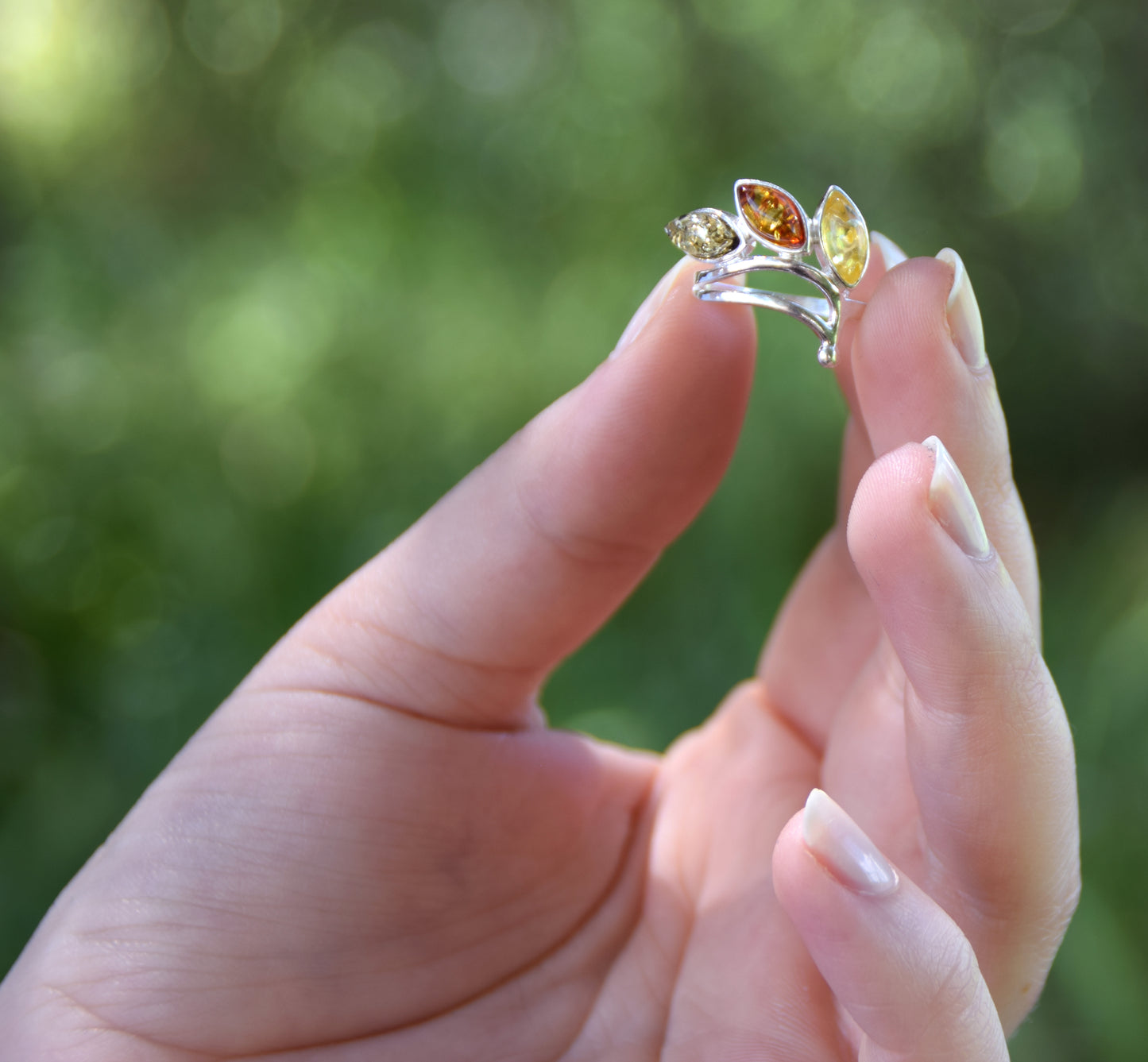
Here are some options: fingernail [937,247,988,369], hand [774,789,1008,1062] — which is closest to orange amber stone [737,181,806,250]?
fingernail [937,247,988,369]

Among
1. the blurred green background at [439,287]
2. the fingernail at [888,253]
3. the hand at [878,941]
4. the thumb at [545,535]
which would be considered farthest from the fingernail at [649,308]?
the blurred green background at [439,287]

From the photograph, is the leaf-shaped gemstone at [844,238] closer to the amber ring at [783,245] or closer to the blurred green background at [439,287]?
the amber ring at [783,245]

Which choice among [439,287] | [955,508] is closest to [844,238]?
[955,508]

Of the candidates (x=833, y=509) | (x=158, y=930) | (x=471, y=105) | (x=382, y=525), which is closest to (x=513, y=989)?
(x=158, y=930)

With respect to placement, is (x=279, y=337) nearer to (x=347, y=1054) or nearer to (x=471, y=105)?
(x=471, y=105)

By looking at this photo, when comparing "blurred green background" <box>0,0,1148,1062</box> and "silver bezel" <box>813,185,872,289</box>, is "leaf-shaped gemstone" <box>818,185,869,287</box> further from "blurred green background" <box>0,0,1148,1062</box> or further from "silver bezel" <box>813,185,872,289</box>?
"blurred green background" <box>0,0,1148,1062</box>

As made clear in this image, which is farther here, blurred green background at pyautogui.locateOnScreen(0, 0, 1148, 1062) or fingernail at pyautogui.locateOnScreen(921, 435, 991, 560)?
blurred green background at pyautogui.locateOnScreen(0, 0, 1148, 1062)
